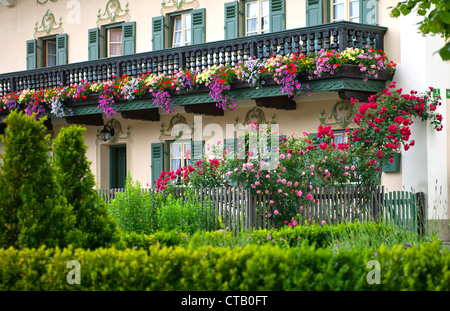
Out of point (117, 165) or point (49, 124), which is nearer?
point (117, 165)

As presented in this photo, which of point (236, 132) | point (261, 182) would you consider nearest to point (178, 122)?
point (236, 132)

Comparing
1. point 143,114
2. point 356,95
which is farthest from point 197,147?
point 356,95

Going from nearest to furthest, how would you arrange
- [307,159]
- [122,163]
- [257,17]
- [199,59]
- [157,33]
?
1. [307,159]
2. [199,59]
3. [257,17]
4. [157,33]
5. [122,163]

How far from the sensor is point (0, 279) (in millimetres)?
5836

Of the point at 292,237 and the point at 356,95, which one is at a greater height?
the point at 356,95

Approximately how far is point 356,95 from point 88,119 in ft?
28.9

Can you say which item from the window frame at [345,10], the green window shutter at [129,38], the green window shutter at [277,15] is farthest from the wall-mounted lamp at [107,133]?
the window frame at [345,10]

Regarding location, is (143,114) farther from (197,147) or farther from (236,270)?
(236,270)

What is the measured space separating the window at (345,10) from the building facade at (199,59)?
0.9 inches

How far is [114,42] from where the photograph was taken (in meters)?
22.1

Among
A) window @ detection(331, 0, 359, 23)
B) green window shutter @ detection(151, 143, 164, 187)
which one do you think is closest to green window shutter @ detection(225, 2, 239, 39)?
window @ detection(331, 0, 359, 23)

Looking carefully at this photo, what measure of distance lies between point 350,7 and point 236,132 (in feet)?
14.4

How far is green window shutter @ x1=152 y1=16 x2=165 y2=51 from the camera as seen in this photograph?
20.7 m
